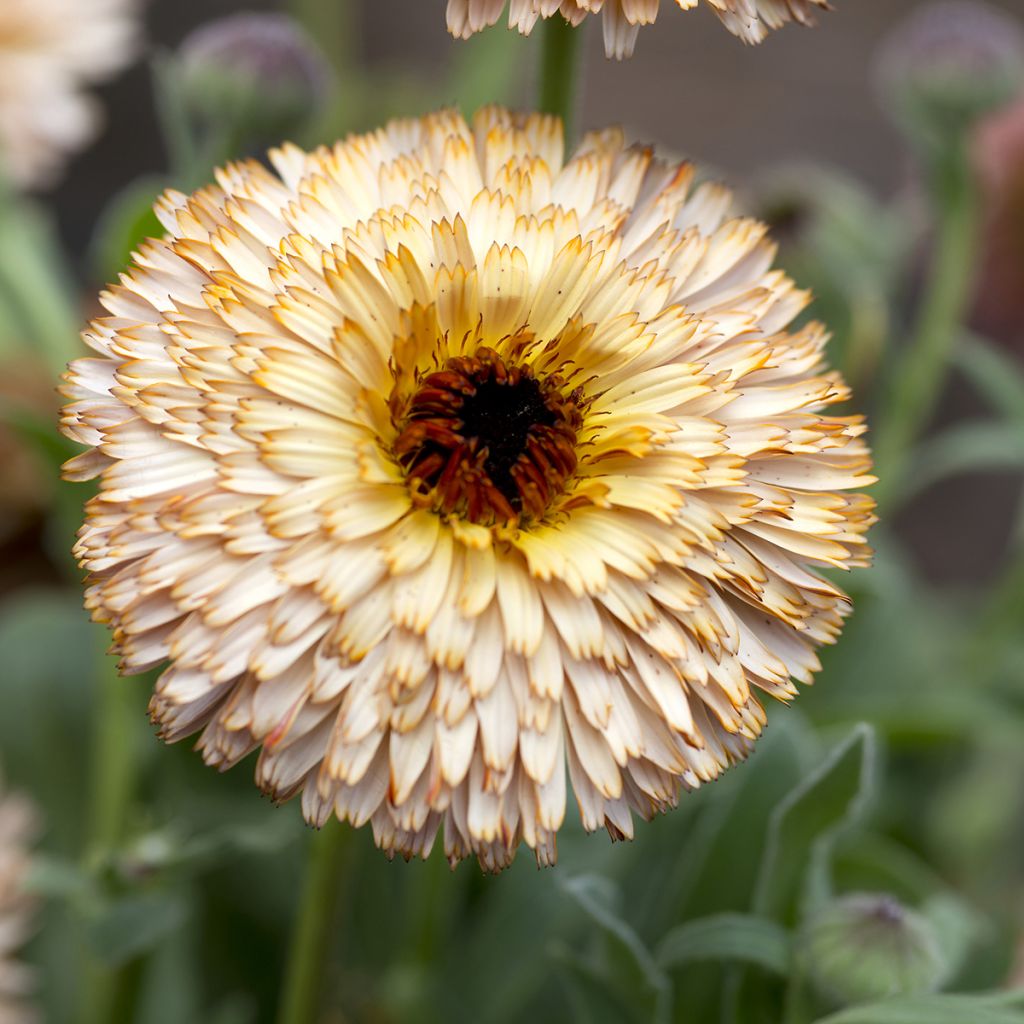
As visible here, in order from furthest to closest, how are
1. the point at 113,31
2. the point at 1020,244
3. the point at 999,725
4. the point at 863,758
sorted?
the point at 1020,244 → the point at 113,31 → the point at 999,725 → the point at 863,758

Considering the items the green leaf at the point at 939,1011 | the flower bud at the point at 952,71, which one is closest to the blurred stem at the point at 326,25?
the flower bud at the point at 952,71

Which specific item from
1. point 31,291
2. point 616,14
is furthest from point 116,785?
point 616,14

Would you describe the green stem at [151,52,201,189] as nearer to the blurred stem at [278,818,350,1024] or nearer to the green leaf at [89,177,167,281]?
the green leaf at [89,177,167,281]

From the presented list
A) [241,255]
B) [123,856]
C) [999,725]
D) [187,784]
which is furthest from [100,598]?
[999,725]

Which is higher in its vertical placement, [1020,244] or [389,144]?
[389,144]

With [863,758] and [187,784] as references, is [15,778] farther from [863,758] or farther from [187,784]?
[863,758]

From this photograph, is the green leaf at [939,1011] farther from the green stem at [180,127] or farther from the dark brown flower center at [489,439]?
the green stem at [180,127]

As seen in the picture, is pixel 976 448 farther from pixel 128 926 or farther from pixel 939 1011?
pixel 128 926
